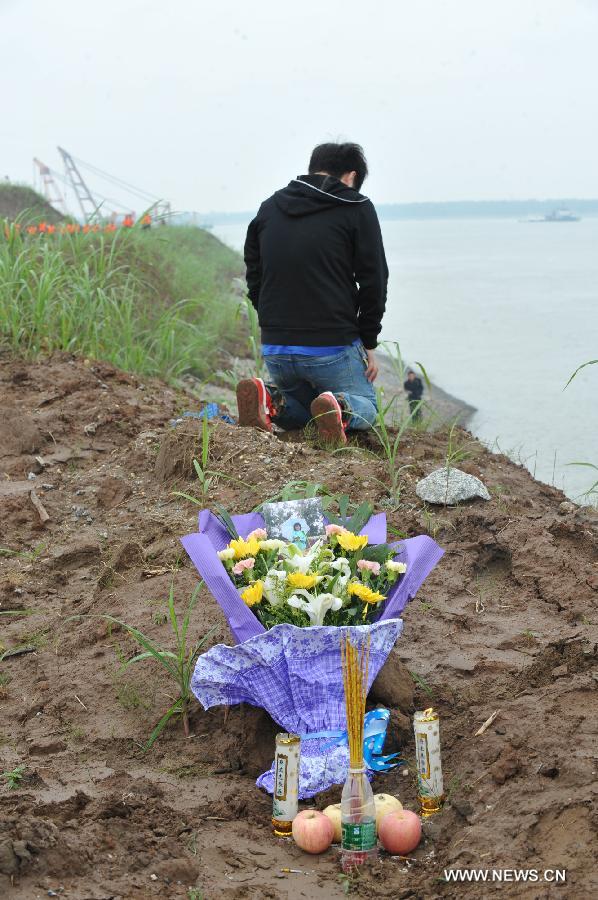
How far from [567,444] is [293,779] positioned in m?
4.97

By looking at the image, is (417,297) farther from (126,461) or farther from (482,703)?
(482,703)

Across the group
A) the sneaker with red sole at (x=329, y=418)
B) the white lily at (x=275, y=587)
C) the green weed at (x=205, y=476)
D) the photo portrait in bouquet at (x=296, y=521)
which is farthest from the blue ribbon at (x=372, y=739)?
the sneaker with red sole at (x=329, y=418)

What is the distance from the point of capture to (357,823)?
215 cm

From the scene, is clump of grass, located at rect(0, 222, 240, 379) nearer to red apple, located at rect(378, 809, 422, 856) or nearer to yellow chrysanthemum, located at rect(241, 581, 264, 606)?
yellow chrysanthemum, located at rect(241, 581, 264, 606)

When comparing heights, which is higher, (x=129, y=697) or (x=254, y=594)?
(x=254, y=594)

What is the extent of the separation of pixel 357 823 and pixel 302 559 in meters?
0.74

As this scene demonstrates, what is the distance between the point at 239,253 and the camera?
19.8 m

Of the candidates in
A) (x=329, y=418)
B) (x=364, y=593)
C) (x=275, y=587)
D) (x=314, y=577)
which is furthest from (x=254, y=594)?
(x=329, y=418)

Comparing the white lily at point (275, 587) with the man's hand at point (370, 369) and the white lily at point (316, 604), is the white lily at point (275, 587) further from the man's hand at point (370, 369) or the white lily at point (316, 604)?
the man's hand at point (370, 369)

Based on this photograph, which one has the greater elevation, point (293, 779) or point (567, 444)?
point (293, 779)

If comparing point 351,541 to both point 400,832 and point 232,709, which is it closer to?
point 232,709

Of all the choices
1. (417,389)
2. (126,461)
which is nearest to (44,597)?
(126,461)

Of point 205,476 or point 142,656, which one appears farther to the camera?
point 205,476

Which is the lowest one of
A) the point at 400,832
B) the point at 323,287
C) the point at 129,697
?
the point at 129,697
